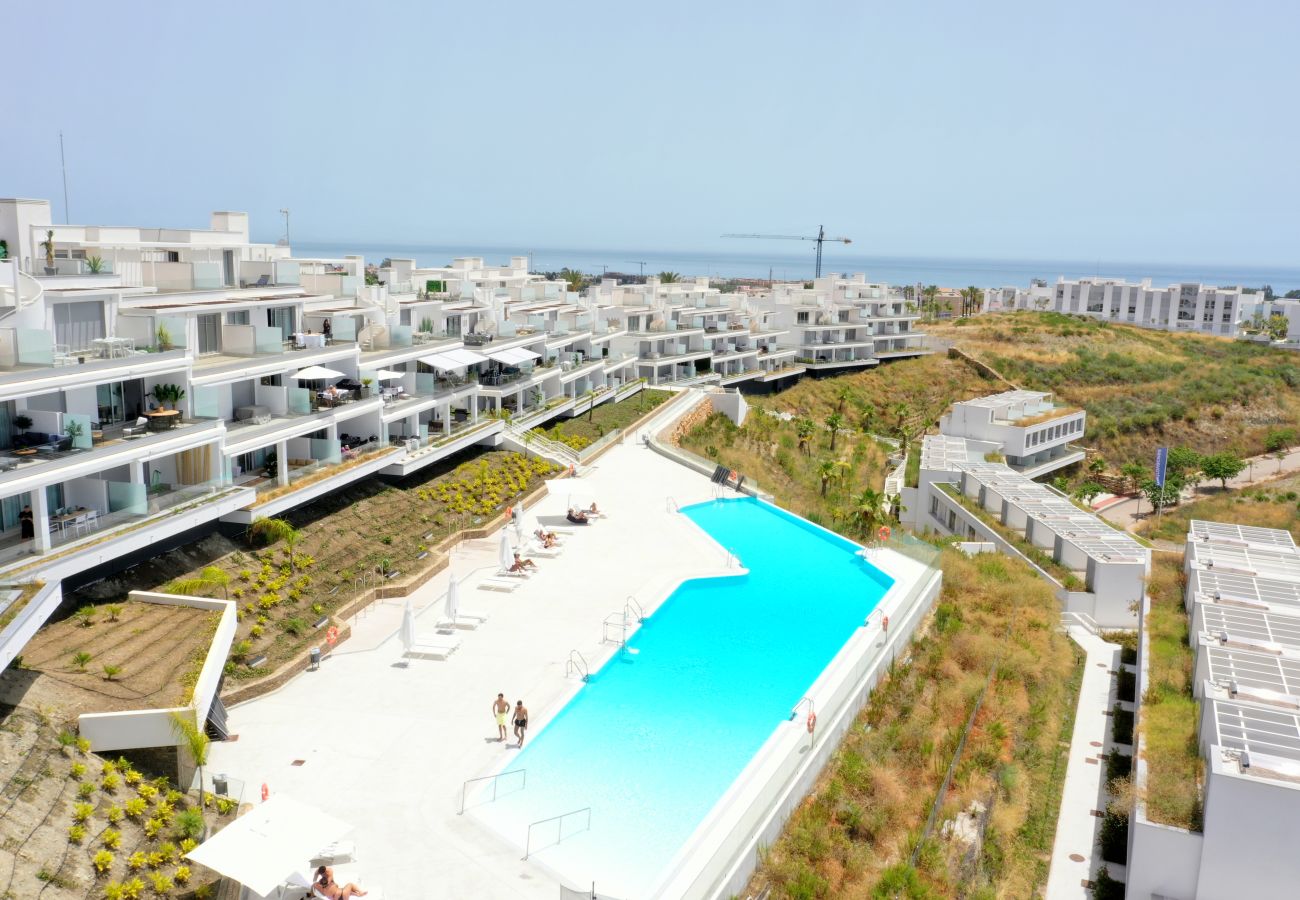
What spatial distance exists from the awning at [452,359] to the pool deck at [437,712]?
8547mm

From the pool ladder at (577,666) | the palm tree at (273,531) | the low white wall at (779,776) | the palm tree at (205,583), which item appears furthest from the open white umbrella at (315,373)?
the low white wall at (779,776)

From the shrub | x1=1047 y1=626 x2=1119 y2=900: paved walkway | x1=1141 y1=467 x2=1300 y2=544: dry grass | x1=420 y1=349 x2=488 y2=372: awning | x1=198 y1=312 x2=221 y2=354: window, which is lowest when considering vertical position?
x1=1141 y1=467 x2=1300 y2=544: dry grass

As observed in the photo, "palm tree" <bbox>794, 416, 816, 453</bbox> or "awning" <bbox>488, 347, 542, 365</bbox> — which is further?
"palm tree" <bbox>794, 416, 816, 453</bbox>

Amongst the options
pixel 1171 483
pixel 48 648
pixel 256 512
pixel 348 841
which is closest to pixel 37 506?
pixel 48 648

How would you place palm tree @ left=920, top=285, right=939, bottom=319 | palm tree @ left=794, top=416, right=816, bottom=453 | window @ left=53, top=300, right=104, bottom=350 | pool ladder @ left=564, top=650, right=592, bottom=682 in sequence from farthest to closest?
palm tree @ left=920, top=285, right=939, bottom=319 < palm tree @ left=794, top=416, right=816, bottom=453 < window @ left=53, top=300, right=104, bottom=350 < pool ladder @ left=564, top=650, right=592, bottom=682

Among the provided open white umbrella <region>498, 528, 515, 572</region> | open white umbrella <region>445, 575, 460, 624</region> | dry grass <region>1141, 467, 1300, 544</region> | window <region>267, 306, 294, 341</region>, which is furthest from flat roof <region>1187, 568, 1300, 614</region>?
window <region>267, 306, 294, 341</region>

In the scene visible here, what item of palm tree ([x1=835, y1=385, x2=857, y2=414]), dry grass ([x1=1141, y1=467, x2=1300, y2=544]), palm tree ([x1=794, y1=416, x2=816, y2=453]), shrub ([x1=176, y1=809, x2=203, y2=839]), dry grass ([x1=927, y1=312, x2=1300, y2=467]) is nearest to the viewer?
shrub ([x1=176, y1=809, x2=203, y2=839])

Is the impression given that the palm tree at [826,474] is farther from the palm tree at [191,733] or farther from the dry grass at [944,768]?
the palm tree at [191,733]

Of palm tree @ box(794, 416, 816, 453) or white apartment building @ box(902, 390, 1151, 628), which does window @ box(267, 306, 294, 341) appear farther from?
palm tree @ box(794, 416, 816, 453)

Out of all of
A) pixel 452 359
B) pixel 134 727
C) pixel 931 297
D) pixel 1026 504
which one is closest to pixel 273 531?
pixel 134 727

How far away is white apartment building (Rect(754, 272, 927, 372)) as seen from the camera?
81688mm

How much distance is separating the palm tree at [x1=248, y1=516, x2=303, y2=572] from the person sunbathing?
41.4 ft

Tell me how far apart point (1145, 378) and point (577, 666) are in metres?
81.2

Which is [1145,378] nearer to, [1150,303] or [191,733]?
[1150,303]
